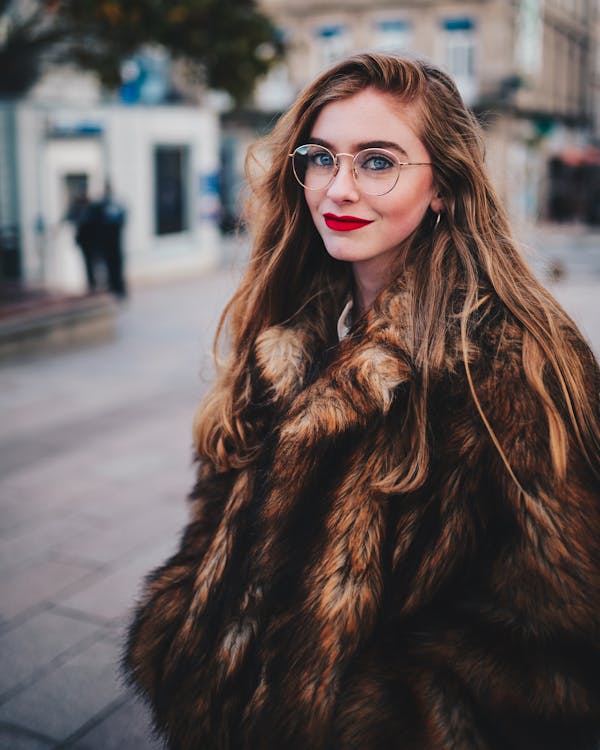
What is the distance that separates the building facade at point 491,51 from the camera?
88.7 feet

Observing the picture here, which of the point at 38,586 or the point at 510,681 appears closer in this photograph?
the point at 510,681

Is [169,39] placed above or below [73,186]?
above

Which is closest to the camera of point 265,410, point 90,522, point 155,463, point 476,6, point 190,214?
point 265,410

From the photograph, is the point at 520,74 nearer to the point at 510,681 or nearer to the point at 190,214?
the point at 190,214

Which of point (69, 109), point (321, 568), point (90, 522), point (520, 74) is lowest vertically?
point (90, 522)

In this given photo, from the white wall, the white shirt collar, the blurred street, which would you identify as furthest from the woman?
the white wall

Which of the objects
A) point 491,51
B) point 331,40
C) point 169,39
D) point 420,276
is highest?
point 331,40

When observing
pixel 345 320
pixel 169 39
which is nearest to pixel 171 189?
pixel 169 39

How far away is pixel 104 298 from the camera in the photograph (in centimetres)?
1009

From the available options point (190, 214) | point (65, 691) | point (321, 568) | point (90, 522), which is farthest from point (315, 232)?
point (190, 214)

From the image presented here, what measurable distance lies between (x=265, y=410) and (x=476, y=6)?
92.5 feet

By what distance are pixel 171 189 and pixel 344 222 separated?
15.8 m

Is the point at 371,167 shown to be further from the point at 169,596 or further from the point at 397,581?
the point at 169,596

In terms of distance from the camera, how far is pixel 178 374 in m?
8.42
